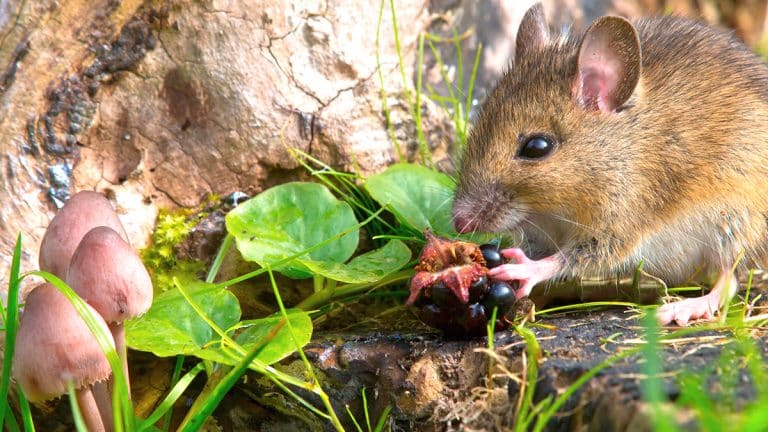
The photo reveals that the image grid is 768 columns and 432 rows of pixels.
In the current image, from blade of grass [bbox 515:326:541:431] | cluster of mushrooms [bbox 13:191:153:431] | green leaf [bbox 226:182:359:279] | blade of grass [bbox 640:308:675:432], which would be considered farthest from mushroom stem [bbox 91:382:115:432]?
blade of grass [bbox 640:308:675:432]

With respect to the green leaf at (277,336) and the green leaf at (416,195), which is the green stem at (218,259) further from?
the green leaf at (416,195)

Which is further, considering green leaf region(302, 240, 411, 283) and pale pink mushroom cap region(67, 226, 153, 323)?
green leaf region(302, 240, 411, 283)

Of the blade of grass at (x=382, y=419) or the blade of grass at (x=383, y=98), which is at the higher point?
the blade of grass at (x=383, y=98)

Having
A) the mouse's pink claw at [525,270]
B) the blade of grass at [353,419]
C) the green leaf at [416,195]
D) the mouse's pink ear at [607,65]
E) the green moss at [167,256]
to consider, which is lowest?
the blade of grass at [353,419]

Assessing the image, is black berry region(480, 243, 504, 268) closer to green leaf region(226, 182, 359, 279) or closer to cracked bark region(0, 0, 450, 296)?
green leaf region(226, 182, 359, 279)

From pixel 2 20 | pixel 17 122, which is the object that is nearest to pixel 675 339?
pixel 17 122

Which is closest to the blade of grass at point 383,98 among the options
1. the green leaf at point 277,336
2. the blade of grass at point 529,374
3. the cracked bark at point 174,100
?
the cracked bark at point 174,100

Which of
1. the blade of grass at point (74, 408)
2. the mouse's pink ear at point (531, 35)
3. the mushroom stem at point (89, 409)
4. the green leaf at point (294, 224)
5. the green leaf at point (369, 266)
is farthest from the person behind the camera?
the mouse's pink ear at point (531, 35)

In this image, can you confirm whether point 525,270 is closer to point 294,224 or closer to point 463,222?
point 463,222
